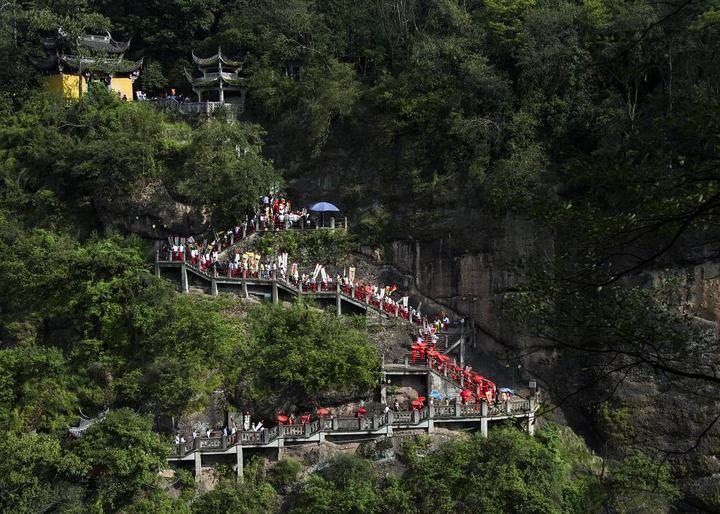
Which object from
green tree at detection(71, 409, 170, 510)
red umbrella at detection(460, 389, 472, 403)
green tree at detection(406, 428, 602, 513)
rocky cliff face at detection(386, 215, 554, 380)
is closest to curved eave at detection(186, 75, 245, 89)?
rocky cliff face at detection(386, 215, 554, 380)

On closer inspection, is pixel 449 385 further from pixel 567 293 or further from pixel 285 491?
pixel 567 293

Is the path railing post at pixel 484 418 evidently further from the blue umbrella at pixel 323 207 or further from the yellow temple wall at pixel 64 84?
the yellow temple wall at pixel 64 84

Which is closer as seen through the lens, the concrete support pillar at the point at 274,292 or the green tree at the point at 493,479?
the green tree at the point at 493,479

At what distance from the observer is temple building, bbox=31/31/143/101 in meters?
40.0

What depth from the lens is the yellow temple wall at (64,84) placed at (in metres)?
40.2

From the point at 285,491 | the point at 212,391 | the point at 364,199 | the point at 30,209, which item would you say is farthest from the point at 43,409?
the point at 364,199

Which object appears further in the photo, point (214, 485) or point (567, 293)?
point (214, 485)

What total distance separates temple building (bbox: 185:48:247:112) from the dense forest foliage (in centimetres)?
52

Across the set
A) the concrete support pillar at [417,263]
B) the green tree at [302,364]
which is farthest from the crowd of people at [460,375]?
the concrete support pillar at [417,263]

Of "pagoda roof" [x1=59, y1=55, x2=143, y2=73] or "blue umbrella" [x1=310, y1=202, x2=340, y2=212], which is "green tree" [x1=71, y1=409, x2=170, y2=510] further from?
"pagoda roof" [x1=59, y1=55, x2=143, y2=73]

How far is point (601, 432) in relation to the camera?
29656mm

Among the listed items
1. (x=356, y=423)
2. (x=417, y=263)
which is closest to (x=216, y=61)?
(x=417, y=263)

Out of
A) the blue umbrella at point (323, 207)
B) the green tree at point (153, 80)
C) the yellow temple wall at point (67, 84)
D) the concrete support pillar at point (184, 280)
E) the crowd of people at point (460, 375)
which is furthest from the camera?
the green tree at point (153, 80)

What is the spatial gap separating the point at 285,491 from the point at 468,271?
30.9ft
